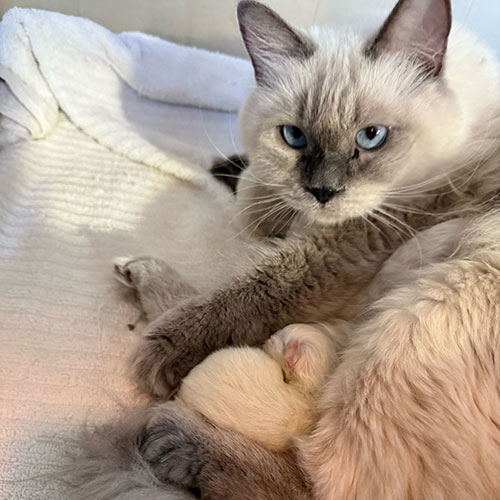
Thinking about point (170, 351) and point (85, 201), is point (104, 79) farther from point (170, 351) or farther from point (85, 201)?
point (170, 351)

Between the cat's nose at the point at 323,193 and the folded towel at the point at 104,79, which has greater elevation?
the cat's nose at the point at 323,193

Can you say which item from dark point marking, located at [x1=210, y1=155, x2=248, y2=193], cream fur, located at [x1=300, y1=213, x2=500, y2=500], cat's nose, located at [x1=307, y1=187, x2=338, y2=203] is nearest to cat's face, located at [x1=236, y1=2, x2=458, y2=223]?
cat's nose, located at [x1=307, y1=187, x2=338, y2=203]

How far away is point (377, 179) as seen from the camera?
1059 mm

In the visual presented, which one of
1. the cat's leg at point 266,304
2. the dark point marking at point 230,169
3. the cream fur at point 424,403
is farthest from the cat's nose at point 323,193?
the dark point marking at point 230,169

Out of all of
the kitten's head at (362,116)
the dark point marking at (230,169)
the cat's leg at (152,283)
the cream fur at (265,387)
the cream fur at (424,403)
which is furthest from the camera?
the dark point marking at (230,169)

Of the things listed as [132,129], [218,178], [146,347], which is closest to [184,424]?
[146,347]

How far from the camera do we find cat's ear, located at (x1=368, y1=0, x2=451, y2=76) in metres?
0.95

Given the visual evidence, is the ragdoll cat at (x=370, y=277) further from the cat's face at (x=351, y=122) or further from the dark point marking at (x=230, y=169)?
the dark point marking at (x=230, y=169)

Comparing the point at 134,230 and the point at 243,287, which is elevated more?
the point at 243,287

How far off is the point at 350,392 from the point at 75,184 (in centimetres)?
109

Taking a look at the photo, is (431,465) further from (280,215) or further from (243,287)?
(280,215)

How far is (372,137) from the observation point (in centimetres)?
105

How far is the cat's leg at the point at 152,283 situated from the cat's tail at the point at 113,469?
29cm

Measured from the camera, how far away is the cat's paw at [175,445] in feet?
2.85
